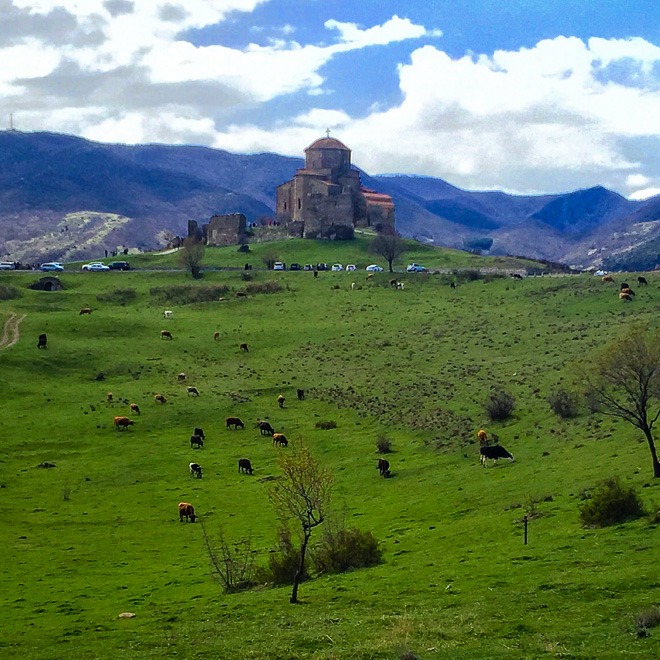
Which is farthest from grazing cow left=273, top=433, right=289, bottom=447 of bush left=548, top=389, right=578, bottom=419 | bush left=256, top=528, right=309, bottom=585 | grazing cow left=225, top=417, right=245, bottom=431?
bush left=256, top=528, right=309, bottom=585

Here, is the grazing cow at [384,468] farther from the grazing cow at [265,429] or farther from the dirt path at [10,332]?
the dirt path at [10,332]

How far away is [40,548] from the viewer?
34.9 m

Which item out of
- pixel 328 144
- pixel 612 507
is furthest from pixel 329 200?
pixel 612 507

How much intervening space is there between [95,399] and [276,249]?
72362 mm

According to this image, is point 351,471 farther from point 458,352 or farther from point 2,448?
point 458,352

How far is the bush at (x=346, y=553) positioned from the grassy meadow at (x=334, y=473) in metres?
0.67

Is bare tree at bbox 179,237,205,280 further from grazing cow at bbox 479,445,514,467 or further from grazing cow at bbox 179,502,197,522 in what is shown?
grazing cow at bbox 479,445,514,467

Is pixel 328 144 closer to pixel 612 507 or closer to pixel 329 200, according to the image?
pixel 329 200

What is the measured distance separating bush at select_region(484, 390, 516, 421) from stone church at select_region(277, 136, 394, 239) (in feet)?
296

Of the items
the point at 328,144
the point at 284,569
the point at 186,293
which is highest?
the point at 328,144

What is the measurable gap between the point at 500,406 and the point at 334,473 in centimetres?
1031

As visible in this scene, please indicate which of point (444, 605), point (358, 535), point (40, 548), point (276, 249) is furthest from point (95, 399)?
point (276, 249)

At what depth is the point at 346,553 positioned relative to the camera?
2850 cm

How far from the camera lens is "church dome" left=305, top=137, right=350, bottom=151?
540 ft
